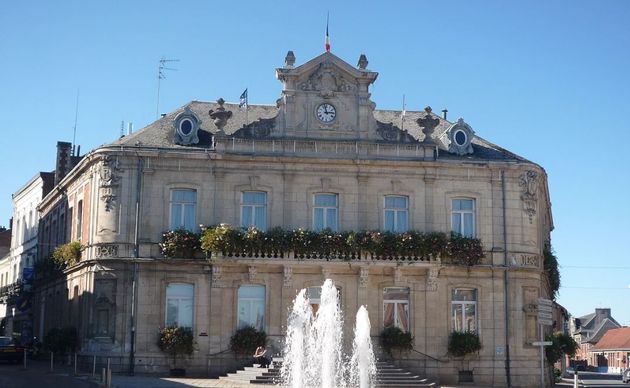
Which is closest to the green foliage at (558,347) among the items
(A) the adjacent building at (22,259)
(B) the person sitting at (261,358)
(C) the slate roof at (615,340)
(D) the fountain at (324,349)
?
(D) the fountain at (324,349)

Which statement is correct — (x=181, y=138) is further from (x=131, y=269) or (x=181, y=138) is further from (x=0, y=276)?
(x=0, y=276)

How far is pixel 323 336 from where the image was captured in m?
30.4

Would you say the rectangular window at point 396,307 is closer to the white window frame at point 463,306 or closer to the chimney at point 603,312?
the white window frame at point 463,306

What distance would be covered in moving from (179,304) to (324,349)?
6.70 meters

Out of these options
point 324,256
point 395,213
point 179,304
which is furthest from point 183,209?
point 395,213

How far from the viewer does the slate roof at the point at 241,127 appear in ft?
113

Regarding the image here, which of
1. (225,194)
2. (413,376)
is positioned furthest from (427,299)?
(225,194)

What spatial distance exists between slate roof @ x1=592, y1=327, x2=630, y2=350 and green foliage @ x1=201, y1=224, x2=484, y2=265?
6611 cm

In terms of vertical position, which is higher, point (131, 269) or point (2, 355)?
point (131, 269)

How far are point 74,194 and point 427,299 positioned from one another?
51.8 ft

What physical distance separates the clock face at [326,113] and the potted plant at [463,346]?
931 cm

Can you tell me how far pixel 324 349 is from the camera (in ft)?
95.8

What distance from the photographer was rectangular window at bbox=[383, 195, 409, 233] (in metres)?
34.2

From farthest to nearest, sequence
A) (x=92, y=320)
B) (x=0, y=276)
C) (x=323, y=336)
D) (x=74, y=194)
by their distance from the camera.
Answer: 1. (x=0, y=276)
2. (x=74, y=194)
3. (x=92, y=320)
4. (x=323, y=336)
